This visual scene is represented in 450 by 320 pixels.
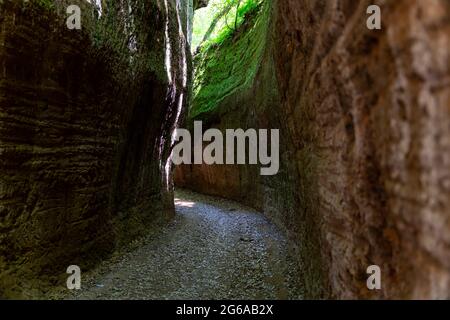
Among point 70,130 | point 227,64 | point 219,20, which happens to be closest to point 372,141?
point 70,130

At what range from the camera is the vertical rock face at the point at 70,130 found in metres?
5.18

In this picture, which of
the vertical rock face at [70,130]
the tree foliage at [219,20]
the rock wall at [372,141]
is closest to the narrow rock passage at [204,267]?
the vertical rock face at [70,130]

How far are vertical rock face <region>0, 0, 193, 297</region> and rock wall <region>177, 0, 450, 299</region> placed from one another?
11.0 feet

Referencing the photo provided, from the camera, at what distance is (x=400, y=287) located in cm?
290

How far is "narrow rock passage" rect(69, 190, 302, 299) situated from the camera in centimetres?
618

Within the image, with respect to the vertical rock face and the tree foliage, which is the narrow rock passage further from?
the tree foliage

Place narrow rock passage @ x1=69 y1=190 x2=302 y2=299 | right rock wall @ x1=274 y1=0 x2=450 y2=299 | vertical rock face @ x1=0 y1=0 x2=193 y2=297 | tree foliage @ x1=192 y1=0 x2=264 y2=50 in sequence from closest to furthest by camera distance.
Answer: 1. right rock wall @ x1=274 y1=0 x2=450 y2=299
2. vertical rock face @ x1=0 y1=0 x2=193 y2=297
3. narrow rock passage @ x1=69 y1=190 x2=302 y2=299
4. tree foliage @ x1=192 y1=0 x2=264 y2=50

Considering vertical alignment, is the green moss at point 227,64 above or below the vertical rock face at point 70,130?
above

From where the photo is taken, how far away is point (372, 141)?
319 centimetres

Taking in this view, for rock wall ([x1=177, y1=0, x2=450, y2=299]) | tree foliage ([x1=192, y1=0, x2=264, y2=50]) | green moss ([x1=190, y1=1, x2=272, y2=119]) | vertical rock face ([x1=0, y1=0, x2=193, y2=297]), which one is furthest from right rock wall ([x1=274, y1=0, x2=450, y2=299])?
tree foliage ([x1=192, y1=0, x2=264, y2=50])

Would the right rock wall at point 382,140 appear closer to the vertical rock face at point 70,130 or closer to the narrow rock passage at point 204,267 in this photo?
the narrow rock passage at point 204,267

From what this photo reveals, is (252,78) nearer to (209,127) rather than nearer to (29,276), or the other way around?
(209,127)
